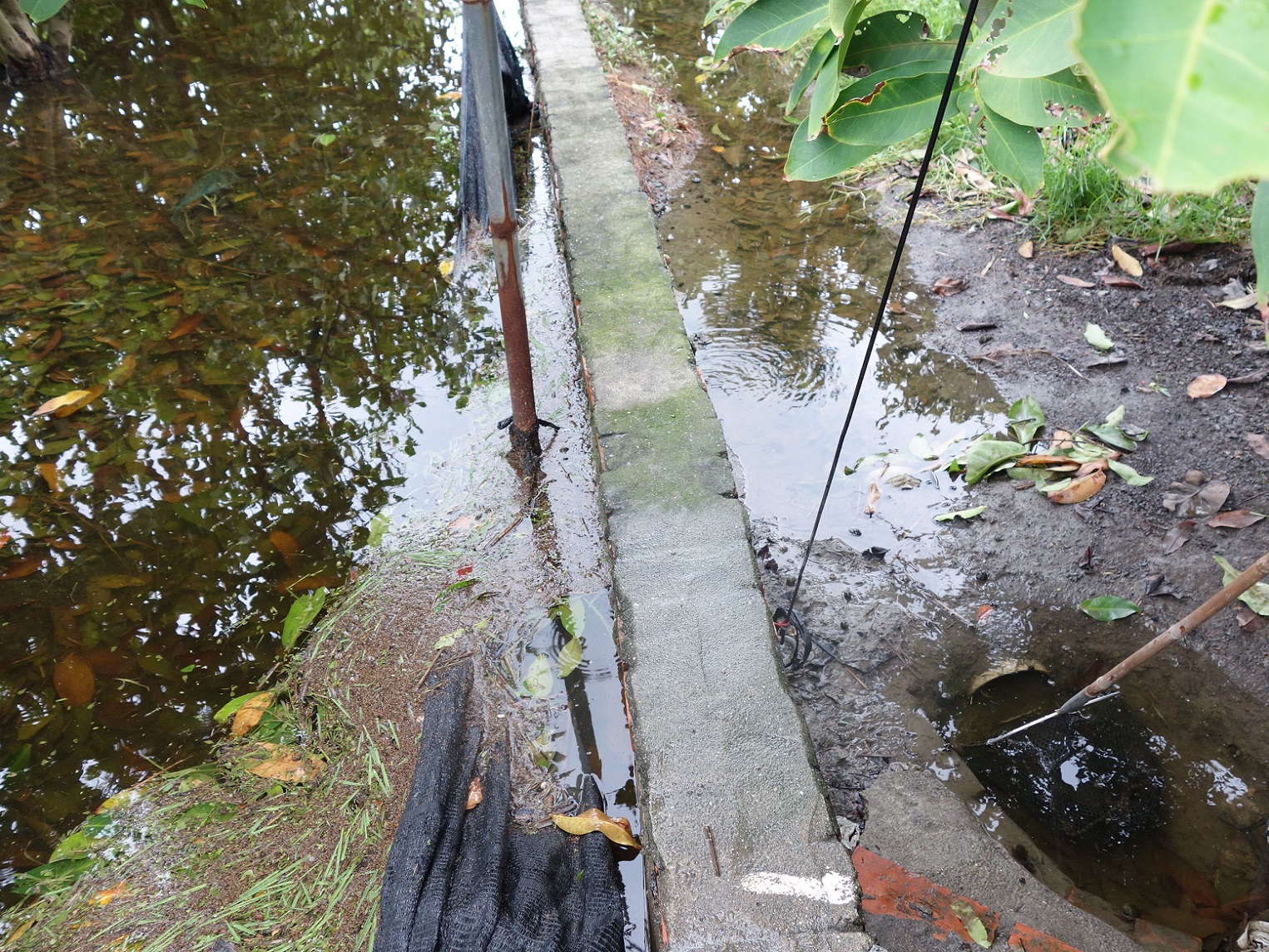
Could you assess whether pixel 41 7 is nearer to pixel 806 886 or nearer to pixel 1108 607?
pixel 806 886

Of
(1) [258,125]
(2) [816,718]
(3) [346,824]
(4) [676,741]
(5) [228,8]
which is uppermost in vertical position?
(5) [228,8]

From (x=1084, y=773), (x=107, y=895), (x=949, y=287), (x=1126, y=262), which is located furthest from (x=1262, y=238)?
(x=1126, y=262)

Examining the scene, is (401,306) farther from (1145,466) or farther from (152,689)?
(1145,466)

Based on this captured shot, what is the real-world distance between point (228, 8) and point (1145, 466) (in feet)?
22.3

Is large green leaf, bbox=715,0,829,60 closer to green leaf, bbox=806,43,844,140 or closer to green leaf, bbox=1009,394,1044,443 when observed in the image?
green leaf, bbox=806,43,844,140

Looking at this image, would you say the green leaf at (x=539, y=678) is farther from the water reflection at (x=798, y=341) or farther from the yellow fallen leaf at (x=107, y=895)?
the yellow fallen leaf at (x=107, y=895)

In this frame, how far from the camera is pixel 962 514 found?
110 inches

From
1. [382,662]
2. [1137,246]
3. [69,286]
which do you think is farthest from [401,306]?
[1137,246]

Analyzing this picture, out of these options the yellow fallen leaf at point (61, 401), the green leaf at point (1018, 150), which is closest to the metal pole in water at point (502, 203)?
the green leaf at point (1018, 150)

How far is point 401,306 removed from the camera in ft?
12.3

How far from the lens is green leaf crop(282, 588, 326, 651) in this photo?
2547 mm

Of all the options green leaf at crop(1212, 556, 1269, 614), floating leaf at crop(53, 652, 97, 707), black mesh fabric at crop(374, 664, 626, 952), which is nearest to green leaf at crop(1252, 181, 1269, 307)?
black mesh fabric at crop(374, 664, 626, 952)

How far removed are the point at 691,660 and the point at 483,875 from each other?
2.32 ft

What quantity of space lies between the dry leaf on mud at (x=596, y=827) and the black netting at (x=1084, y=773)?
3.16 feet
